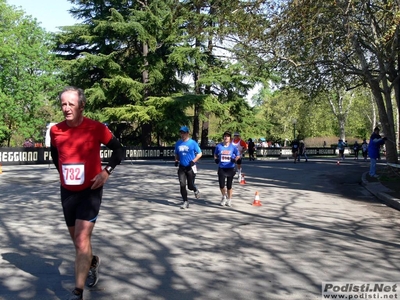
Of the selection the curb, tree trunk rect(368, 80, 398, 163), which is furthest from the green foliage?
the curb

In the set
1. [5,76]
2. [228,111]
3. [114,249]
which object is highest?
[5,76]

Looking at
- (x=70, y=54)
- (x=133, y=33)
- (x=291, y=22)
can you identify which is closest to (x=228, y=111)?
(x=133, y=33)

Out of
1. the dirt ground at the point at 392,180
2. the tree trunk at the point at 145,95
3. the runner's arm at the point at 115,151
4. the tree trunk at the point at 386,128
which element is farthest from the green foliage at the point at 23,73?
the runner's arm at the point at 115,151

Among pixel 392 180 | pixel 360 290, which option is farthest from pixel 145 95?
Result: pixel 360 290

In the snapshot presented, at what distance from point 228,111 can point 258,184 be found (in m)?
28.1

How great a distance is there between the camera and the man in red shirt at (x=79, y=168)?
15.5 ft

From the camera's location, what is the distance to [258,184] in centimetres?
1748

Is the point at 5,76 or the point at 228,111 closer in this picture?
the point at 228,111

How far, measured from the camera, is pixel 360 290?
5.21 m

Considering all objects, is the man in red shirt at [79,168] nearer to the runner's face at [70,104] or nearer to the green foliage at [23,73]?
the runner's face at [70,104]

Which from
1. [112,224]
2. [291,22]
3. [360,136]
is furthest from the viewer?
[360,136]

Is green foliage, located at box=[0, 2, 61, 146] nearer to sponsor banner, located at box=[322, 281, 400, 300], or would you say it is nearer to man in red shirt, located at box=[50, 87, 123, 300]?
man in red shirt, located at box=[50, 87, 123, 300]

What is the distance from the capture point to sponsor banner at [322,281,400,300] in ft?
16.5

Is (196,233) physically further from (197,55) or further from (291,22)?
(197,55)
